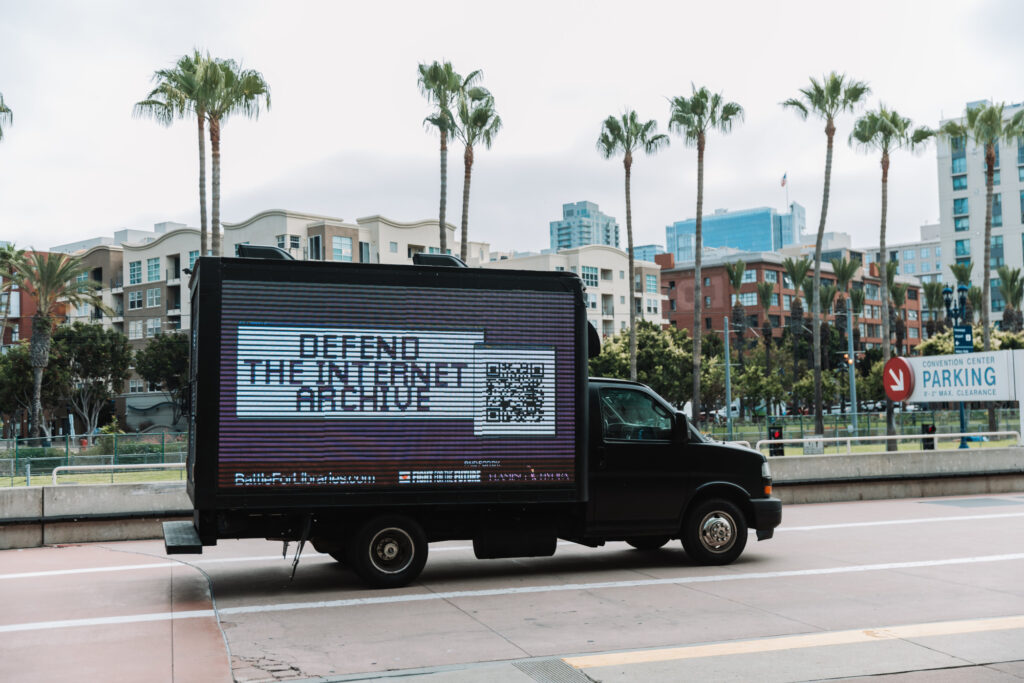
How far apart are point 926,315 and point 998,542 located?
495ft

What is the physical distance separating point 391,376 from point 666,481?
342 centimetres

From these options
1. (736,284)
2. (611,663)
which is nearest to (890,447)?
(611,663)

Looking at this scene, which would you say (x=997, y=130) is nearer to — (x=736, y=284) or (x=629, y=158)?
(x=629, y=158)

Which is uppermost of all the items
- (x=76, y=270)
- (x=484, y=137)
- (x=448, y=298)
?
(x=484, y=137)

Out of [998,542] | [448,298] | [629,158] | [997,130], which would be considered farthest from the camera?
[629,158]

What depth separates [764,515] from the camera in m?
11.4

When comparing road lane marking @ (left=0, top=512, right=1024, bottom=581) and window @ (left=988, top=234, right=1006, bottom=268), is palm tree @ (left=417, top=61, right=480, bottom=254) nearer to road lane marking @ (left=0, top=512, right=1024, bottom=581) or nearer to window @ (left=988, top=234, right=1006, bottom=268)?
road lane marking @ (left=0, top=512, right=1024, bottom=581)

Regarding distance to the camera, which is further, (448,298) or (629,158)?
(629,158)

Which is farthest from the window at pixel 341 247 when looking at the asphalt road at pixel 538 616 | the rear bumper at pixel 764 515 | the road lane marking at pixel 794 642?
the road lane marking at pixel 794 642

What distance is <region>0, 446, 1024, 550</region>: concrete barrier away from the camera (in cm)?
1369

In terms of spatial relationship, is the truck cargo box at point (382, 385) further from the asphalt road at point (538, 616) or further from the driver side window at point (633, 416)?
the asphalt road at point (538, 616)

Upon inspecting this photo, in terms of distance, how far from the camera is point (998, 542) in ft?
42.6

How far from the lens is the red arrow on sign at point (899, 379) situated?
24812 mm

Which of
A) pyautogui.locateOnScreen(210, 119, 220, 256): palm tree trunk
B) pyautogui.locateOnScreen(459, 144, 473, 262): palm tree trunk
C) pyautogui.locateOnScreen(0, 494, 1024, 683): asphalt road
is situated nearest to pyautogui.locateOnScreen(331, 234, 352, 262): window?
pyautogui.locateOnScreen(459, 144, 473, 262): palm tree trunk
